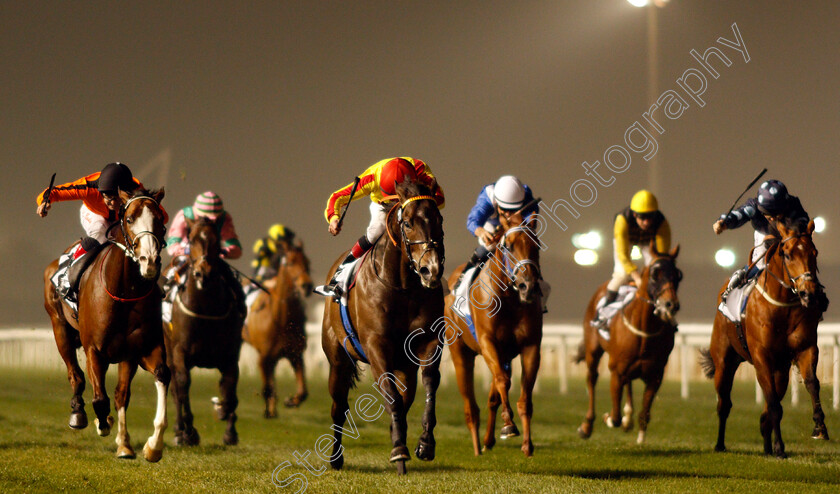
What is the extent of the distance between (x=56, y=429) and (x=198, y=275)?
275cm

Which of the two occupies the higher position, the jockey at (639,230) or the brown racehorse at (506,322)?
the jockey at (639,230)

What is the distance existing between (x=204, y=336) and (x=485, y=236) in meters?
2.86

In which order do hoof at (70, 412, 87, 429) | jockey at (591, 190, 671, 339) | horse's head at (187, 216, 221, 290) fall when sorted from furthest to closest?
1. jockey at (591, 190, 671, 339)
2. horse's head at (187, 216, 221, 290)
3. hoof at (70, 412, 87, 429)

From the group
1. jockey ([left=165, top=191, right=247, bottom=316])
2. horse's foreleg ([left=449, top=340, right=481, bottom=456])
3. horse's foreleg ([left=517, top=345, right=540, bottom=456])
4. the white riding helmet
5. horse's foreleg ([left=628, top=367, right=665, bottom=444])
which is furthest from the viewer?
horse's foreleg ([left=628, top=367, right=665, bottom=444])

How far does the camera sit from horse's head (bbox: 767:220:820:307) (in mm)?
6605

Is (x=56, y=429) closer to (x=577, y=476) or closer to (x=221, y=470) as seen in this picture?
(x=221, y=470)

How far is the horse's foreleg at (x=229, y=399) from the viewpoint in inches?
334

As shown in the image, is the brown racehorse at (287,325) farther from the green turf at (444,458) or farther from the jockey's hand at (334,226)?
the jockey's hand at (334,226)

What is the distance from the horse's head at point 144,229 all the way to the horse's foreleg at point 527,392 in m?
2.92

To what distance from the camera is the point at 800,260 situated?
6.73 metres

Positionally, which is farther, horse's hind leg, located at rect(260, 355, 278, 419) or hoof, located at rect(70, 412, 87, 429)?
horse's hind leg, located at rect(260, 355, 278, 419)

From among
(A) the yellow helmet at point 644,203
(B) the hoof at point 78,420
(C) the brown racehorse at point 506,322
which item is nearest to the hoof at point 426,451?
(C) the brown racehorse at point 506,322

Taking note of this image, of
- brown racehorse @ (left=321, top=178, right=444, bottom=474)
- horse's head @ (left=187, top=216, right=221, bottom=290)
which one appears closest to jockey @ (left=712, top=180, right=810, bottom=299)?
brown racehorse @ (left=321, top=178, right=444, bottom=474)

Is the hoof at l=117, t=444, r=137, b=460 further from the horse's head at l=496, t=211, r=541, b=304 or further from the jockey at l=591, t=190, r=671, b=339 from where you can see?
the jockey at l=591, t=190, r=671, b=339
